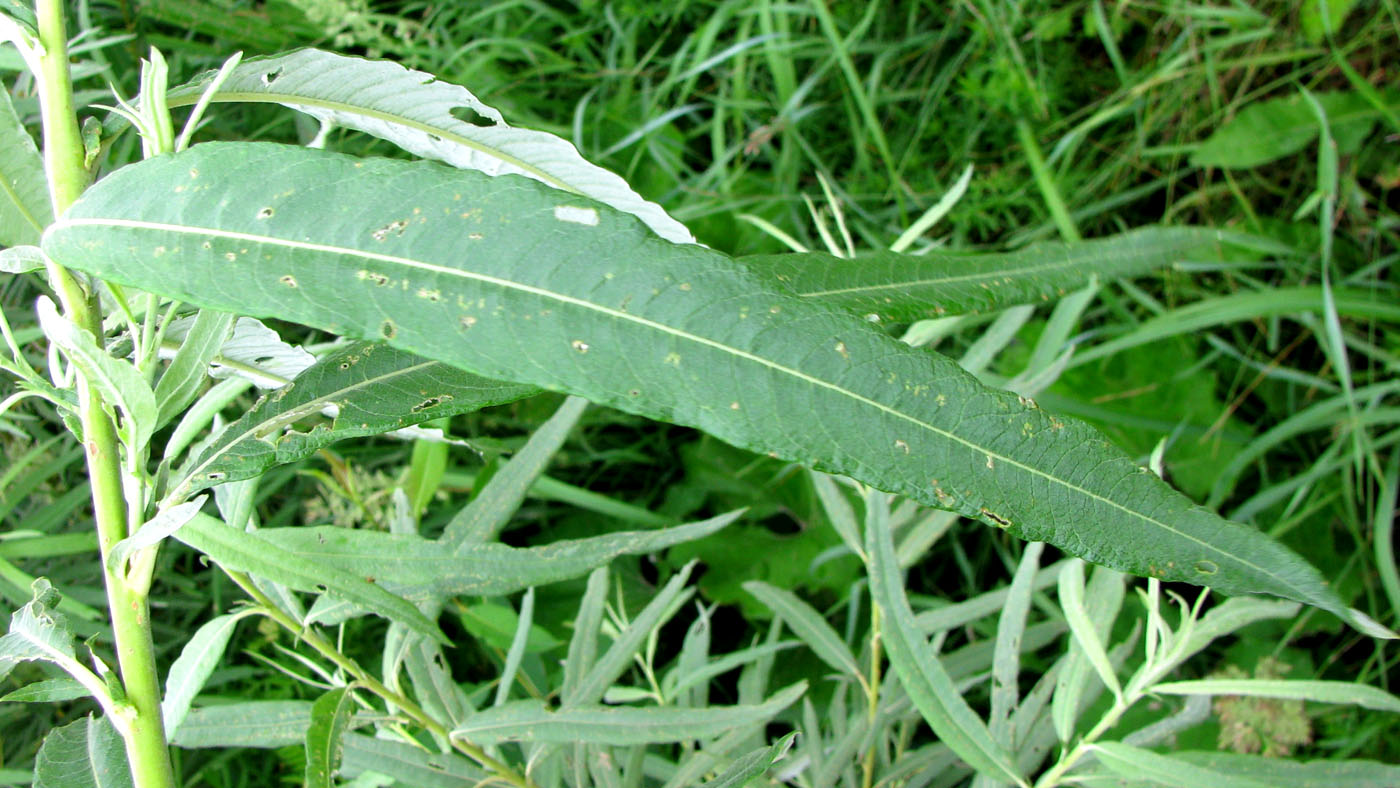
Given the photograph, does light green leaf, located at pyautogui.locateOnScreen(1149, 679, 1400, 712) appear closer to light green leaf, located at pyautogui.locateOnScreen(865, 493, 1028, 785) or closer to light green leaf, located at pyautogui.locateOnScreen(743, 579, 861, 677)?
light green leaf, located at pyautogui.locateOnScreen(865, 493, 1028, 785)

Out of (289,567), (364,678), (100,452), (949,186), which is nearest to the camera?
(100,452)

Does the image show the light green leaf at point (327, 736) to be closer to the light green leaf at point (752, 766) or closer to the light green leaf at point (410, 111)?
the light green leaf at point (752, 766)

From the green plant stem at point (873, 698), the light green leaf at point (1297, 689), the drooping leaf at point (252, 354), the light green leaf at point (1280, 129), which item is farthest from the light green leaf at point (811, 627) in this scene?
the light green leaf at point (1280, 129)

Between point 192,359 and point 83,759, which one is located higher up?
point 192,359

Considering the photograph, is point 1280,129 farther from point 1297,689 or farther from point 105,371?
point 105,371

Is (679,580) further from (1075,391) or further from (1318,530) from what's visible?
(1318,530)

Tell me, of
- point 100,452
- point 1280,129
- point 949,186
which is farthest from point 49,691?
point 1280,129

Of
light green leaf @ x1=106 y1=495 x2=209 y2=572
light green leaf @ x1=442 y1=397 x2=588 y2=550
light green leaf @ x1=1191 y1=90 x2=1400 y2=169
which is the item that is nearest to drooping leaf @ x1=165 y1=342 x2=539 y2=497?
light green leaf @ x1=106 y1=495 x2=209 y2=572
